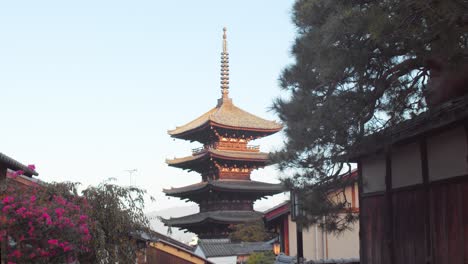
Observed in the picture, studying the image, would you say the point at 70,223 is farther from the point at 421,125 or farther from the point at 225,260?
the point at 225,260

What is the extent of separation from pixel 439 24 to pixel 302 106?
4.00 m

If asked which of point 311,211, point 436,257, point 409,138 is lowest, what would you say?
point 436,257

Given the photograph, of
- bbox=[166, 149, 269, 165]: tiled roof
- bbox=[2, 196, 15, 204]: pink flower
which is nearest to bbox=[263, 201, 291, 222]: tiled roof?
bbox=[2, 196, 15, 204]: pink flower

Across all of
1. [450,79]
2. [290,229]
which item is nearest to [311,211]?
[450,79]

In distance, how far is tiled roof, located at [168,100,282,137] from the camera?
1869 inches

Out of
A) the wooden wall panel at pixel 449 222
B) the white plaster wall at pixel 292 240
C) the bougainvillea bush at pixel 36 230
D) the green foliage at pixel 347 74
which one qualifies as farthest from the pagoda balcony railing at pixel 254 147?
the wooden wall panel at pixel 449 222

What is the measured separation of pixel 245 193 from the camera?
47062 millimetres

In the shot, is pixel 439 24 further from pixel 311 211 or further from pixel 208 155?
pixel 208 155

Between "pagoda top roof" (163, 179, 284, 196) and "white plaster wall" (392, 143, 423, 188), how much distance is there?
32744 millimetres

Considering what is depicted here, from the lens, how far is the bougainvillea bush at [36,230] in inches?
387

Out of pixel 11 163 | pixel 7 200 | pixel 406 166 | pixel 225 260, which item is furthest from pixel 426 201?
pixel 225 260

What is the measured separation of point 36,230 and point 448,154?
6.72 m

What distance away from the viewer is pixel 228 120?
48.1 meters

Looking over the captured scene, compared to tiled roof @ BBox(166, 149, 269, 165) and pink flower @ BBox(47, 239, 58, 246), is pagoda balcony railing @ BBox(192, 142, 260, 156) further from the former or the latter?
pink flower @ BBox(47, 239, 58, 246)
